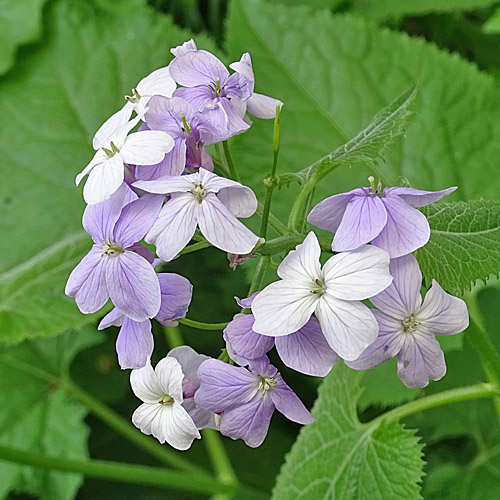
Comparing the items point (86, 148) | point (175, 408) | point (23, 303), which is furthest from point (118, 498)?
point (175, 408)

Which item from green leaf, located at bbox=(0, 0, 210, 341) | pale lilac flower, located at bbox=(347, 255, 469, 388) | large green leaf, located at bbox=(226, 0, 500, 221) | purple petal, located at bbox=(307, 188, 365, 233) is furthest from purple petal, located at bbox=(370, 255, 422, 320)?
green leaf, located at bbox=(0, 0, 210, 341)

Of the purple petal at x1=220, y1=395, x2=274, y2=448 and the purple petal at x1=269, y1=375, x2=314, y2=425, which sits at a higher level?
the purple petal at x1=269, y1=375, x2=314, y2=425

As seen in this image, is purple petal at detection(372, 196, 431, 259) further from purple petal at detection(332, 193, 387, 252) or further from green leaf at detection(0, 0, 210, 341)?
green leaf at detection(0, 0, 210, 341)

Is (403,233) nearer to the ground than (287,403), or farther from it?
farther from it

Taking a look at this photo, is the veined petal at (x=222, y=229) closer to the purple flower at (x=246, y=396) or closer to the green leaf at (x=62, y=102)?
the purple flower at (x=246, y=396)

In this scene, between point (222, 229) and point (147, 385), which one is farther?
point (147, 385)

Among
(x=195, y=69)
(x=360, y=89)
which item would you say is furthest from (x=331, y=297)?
(x=360, y=89)

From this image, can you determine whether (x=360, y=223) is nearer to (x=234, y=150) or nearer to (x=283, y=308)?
(x=283, y=308)

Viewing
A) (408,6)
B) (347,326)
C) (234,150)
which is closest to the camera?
(347,326)
